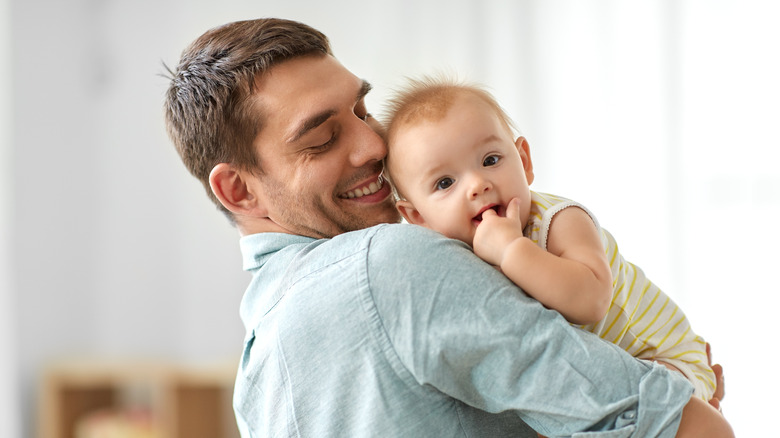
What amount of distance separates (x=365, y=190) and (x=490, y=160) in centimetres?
28

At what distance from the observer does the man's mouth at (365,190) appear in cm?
141

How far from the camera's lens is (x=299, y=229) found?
1435 millimetres

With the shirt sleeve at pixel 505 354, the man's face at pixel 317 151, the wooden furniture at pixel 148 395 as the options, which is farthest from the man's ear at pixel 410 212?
the wooden furniture at pixel 148 395

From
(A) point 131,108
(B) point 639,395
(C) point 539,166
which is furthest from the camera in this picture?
(A) point 131,108

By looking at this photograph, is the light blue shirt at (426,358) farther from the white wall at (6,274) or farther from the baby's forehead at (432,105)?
the white wall at (6,274)

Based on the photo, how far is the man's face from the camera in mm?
1381

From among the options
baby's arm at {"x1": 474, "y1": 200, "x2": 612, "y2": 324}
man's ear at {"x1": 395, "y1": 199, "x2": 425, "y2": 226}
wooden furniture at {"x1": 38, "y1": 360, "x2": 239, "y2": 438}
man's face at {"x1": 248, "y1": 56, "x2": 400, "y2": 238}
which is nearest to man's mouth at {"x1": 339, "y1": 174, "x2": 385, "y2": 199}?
man's face at {"x1": 248, "y1": 56, "x2": 400, "y2": 238}

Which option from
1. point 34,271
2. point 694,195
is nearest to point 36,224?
point 34,271

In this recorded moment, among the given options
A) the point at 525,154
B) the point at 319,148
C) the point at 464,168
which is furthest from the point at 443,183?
the point at 319,148

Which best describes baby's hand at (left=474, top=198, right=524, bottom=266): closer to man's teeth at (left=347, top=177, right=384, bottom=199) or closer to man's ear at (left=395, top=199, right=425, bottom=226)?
man's ear at (left=395, top=199, right=425, bottom=226)

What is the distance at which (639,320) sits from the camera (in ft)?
4.05

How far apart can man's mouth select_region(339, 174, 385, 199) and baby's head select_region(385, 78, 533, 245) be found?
162 millimetres

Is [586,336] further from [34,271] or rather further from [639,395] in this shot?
[34,271]

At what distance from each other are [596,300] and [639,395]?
133mm
